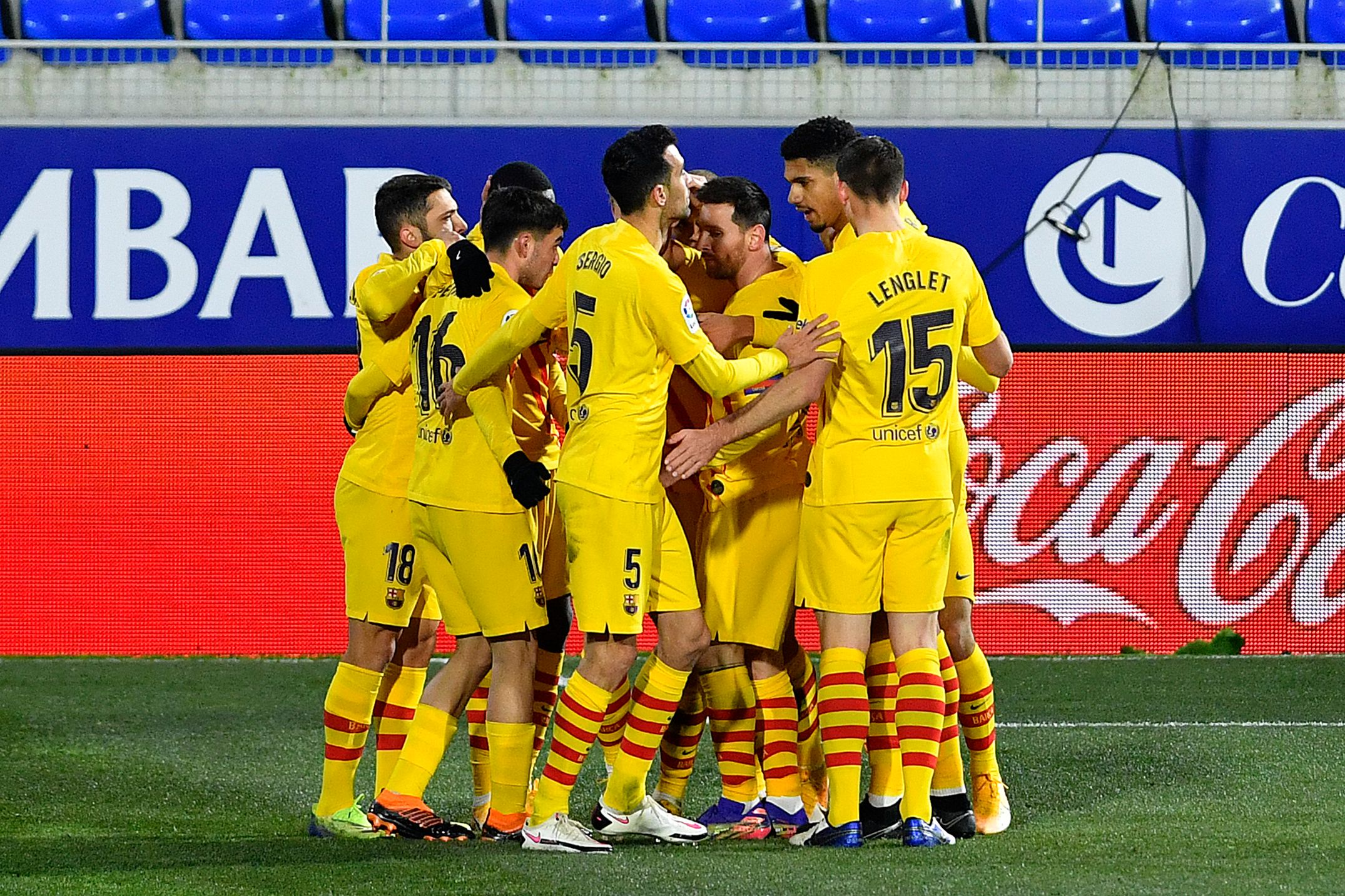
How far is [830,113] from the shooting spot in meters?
10.8

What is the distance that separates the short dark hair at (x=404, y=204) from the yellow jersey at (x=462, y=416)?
1.04ft

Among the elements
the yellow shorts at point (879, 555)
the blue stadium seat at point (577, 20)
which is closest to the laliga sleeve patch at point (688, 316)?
the yellow shorts at point (879, 555)

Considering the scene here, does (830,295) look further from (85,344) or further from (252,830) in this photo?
(85,344)

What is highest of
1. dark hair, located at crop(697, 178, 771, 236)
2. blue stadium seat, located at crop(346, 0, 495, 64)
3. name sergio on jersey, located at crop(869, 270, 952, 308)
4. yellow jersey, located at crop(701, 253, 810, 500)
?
blue stadium seat, located at crop(346, 0, 495, 64)

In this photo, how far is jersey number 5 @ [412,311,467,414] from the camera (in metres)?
4.93

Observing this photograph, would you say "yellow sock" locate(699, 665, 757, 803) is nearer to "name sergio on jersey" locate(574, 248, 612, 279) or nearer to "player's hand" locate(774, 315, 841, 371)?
"player's hand" locate(774, 315, 841, 371)

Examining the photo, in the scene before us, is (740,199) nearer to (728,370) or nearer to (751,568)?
(728,370)

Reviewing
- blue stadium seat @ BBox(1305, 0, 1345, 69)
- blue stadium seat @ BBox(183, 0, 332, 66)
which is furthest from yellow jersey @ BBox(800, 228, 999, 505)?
blue stadium seat @ BBox(1305, 0, 1345, 69)

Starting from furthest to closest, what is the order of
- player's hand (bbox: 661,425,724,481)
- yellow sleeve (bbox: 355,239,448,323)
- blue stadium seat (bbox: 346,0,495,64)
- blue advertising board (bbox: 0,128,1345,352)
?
blue stadium seat (bbox: 346,0,495,64)
blue advertising board (bbox: 0,128,1345,352)
yellow sleeve (bbox: 355,239,448,323)
player's hand (bbox: 661,425,724,481)

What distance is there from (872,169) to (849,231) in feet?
0.66

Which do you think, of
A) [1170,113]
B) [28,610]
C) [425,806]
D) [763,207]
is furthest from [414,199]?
[1170,113]

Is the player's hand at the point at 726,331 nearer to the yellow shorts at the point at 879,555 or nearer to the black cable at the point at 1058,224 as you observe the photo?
the yellow shorts at the point at 879,555

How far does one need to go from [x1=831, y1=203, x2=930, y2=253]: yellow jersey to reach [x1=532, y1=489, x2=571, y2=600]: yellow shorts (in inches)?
41.9

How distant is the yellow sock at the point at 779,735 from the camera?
16.4ft
